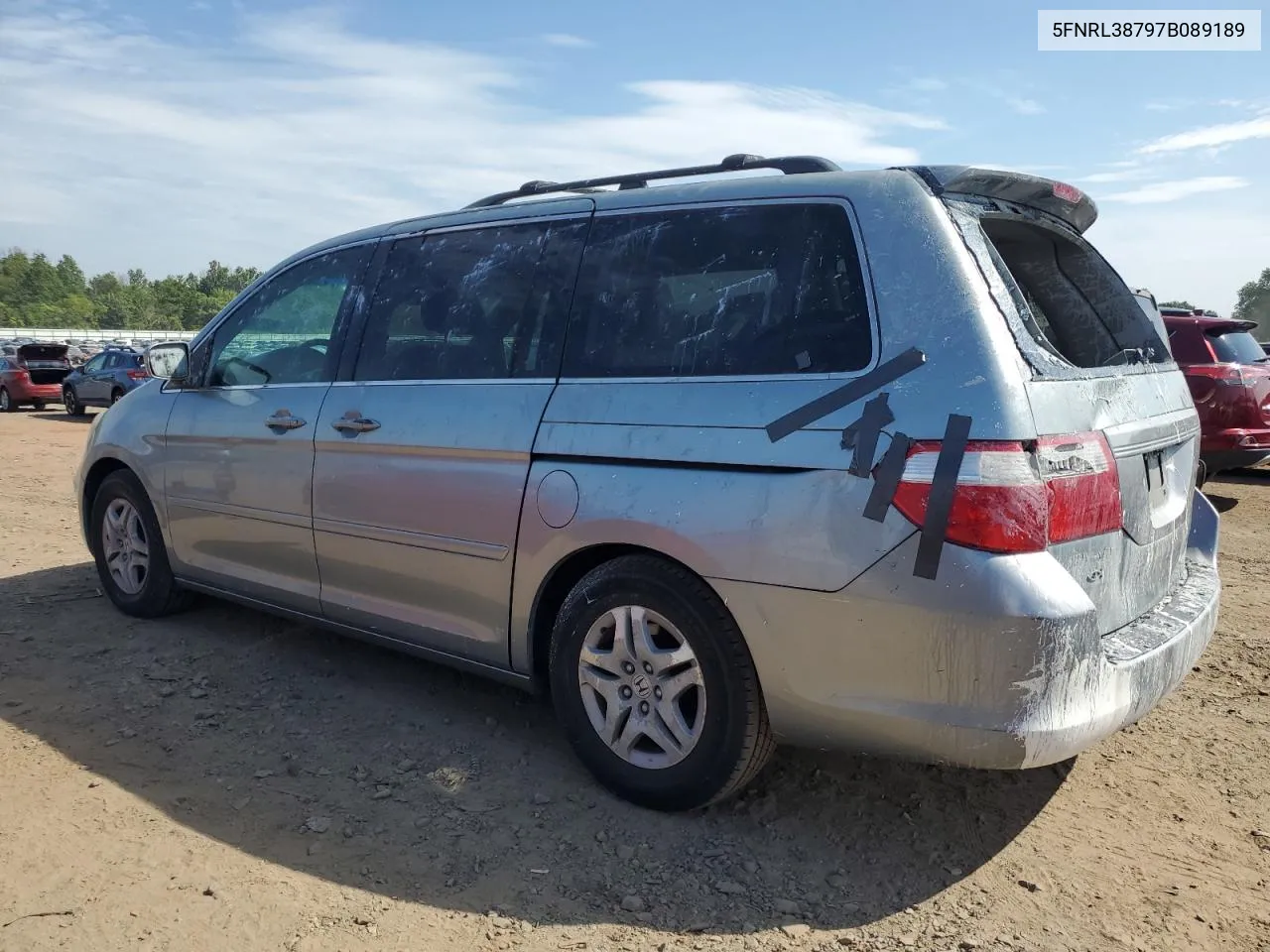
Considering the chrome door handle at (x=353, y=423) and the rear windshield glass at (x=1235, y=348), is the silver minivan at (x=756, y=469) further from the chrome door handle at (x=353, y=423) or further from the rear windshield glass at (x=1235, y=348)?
the rear windshield glass at (x=1235, y=348)

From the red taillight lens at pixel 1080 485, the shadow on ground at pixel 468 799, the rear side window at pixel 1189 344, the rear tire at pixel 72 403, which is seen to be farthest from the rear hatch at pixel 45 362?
the red taillight lens at pixel 1080 485

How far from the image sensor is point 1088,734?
8.25 feet

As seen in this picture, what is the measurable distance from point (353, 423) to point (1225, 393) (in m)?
8.44

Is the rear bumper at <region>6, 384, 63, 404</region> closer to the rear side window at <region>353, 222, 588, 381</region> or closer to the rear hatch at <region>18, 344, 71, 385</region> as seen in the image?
the rear hatch at <region>18, 344, 71, 385</region>

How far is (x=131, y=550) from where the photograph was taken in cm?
505

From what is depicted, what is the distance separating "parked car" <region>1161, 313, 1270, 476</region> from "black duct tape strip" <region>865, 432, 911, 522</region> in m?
7.81

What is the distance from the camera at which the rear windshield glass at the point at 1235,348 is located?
925 centimetres

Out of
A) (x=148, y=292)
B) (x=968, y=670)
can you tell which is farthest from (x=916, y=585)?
(x=148, y=292)

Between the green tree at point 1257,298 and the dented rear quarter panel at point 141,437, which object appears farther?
the green tree at point 1257,298

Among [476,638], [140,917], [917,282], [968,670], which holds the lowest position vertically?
[140,917]

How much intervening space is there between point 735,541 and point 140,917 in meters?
1.86

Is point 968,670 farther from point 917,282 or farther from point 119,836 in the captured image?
point 119,836

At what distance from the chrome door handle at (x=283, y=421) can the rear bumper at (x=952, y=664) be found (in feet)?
7.09

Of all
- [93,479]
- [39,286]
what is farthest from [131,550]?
[39,286]
